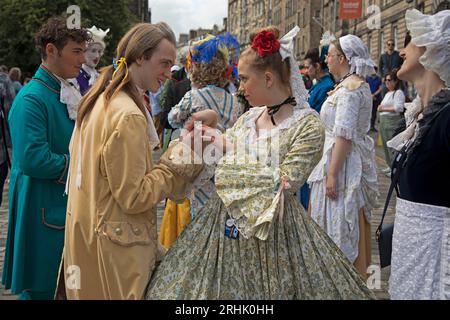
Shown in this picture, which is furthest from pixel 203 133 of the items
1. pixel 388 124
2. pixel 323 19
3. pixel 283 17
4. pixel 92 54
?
pixel 283 17

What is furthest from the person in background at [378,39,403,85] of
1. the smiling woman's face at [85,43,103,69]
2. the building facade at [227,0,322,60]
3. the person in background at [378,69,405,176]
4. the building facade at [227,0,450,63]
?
the building facade at [227,0,322,60]

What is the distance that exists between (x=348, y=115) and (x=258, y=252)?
223 centimetres

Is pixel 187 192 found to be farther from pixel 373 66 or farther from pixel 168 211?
pixel 373 66

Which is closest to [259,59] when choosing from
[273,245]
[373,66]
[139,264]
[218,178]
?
[218,178]

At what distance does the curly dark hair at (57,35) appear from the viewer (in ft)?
12.0

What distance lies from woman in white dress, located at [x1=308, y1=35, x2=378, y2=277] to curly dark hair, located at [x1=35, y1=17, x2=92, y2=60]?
1.98 metres

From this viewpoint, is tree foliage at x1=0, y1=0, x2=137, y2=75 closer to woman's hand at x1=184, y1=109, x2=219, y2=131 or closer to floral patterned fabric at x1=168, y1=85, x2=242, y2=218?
floral patterned fabric at x1=168, y1=85, x2=242, y2=218

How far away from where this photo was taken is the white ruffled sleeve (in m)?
4.57

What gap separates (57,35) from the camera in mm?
3643

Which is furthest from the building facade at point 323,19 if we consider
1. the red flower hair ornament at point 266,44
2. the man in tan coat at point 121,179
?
the man in tan coat at point 121,179

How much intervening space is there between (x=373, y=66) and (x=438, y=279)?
8.44ft

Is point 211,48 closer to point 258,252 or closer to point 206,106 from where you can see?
point 206,106

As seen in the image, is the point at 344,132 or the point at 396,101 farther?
the point at 396,101

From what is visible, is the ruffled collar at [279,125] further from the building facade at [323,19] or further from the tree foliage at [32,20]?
the tree foliage at [32,20]
